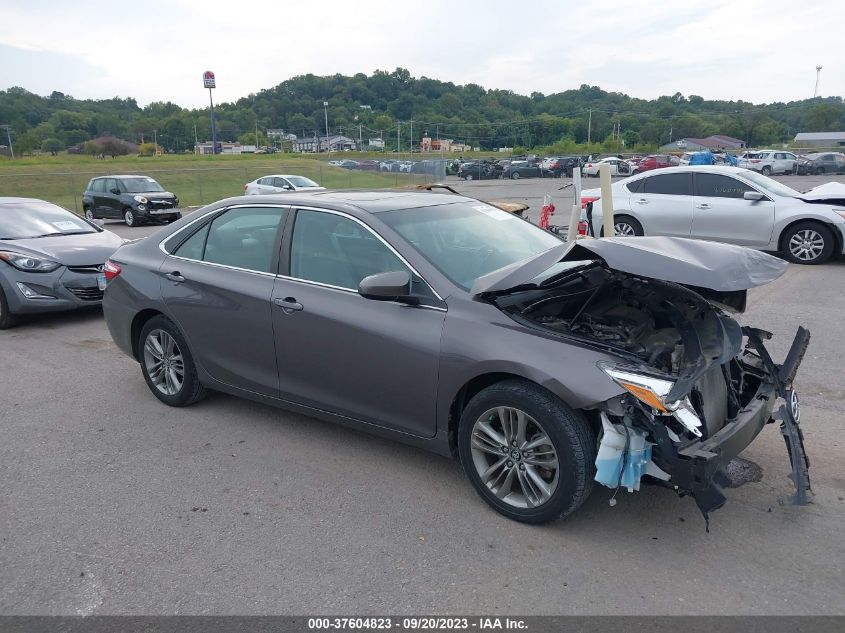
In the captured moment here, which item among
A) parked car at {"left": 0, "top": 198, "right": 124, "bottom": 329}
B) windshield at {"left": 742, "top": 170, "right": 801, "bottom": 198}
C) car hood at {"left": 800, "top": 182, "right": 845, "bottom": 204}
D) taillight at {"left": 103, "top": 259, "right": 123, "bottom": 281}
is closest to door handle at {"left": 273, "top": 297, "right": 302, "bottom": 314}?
taillight at {"left": 103, "top": 259, "right": 123, "bottom": 281}

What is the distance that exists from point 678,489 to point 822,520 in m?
1.02

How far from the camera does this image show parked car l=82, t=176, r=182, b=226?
22297 millimetres

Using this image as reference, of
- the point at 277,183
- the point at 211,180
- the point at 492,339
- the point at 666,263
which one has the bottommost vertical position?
the point at 211,180

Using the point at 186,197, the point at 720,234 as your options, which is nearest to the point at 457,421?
the point at 720,234

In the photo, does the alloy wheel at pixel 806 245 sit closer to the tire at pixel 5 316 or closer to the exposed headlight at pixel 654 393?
the exposed headlight at pixel 654 393

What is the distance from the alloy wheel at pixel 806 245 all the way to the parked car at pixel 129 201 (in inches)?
739

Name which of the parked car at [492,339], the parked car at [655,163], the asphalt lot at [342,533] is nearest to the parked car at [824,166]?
the parked car at [655,163]

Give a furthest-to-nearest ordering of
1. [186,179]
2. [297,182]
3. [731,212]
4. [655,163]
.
Answer: [655,163] < [186,179] < [297,182] < [731,212]

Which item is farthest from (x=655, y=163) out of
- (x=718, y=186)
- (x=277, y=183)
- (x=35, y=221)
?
(x=35, y=221)

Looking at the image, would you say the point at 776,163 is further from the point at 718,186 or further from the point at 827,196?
the point at 718,186

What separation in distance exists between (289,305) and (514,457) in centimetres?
177

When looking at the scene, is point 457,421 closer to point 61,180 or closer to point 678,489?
point 678,489

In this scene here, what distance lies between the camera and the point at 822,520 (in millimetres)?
3492

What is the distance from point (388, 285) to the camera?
3.68 metres
